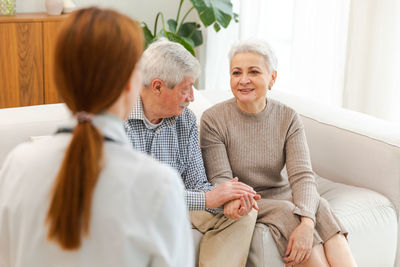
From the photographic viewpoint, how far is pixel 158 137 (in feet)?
7.08

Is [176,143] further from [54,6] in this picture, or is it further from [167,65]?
[54,6]

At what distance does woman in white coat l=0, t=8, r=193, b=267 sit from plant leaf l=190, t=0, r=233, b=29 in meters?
3.06

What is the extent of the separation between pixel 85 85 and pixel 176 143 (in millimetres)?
1240

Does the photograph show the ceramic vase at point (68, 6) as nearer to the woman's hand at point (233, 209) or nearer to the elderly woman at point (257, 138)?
the elderly woman at point (257, 138)

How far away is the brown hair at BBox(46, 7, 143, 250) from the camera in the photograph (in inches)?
37.5

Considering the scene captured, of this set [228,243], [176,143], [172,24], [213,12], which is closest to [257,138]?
[176,143]

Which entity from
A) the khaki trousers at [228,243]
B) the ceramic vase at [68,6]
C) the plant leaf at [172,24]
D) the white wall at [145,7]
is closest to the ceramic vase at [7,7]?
the ceramic vase at [68,6]

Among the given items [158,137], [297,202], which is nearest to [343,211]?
[297,202]

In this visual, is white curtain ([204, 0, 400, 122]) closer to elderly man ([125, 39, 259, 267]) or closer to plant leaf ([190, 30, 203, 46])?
plant leaf ([190, 30, 203, 46])

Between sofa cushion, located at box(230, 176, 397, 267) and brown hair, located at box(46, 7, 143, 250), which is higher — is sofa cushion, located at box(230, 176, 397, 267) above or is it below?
below

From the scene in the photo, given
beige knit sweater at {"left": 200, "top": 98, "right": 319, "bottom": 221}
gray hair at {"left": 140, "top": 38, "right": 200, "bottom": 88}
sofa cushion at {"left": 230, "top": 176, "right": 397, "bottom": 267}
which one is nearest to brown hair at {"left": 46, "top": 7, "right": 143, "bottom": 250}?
gray hair at {"left": 140, "top": 38, "right": 200, "bottom": 88}

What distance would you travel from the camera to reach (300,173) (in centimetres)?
228

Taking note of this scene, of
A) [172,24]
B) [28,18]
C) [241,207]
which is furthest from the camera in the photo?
[172,24]

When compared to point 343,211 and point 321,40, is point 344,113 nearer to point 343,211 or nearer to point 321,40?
point 343,211
